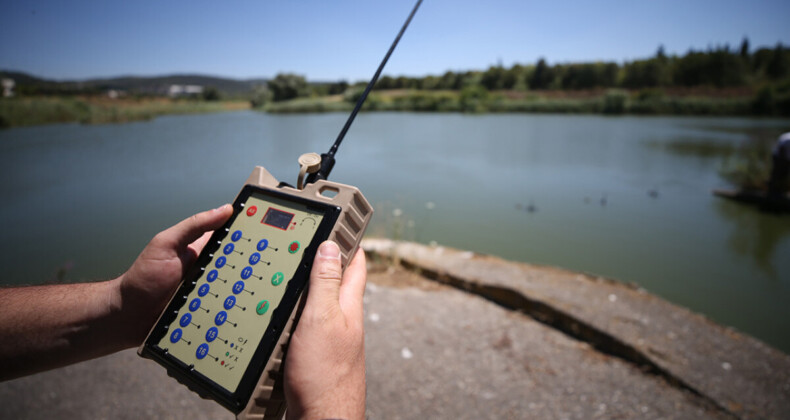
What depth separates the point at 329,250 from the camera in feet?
2.74

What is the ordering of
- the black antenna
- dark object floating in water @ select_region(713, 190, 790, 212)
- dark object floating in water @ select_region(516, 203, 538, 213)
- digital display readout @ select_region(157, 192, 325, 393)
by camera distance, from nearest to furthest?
digital display readout @ select_region(157, 192, 325, 393) → the black antenna → dark object floating in water @ select_region(713, 190, 790, 212) → dark object floating in water @ select_region(516, 203, 538, 213)

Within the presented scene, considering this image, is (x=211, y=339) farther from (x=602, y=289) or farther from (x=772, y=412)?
(x=602, y=289)

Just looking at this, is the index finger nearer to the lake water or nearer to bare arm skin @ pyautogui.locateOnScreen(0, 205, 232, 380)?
bare arm skin @ pyautogui.locateOnScreen(0, 205, 232, 380)

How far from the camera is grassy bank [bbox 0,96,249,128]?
7.36 meters

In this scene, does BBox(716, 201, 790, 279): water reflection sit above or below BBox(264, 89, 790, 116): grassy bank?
below

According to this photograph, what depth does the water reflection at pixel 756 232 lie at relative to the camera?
5337mm

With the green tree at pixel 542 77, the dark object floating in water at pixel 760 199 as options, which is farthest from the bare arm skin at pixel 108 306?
the green tree at pixel 542 77

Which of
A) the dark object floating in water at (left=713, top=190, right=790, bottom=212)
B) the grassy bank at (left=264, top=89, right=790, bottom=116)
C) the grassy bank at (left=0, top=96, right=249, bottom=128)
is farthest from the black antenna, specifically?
the grassy bank at (left=264, top=89, right=790, bottom=116)

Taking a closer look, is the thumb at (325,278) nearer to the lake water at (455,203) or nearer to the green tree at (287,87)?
the lake water at (455,203)

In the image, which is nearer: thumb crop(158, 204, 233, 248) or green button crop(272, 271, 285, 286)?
green button crop(272, 271, 285, 286)

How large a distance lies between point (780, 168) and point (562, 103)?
19.7 m

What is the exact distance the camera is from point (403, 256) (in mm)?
4086

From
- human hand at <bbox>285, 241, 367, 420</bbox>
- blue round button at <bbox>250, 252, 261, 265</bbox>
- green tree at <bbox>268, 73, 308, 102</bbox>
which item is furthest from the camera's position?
green tree at <bbox>268, 73, 308, 102</bbox>

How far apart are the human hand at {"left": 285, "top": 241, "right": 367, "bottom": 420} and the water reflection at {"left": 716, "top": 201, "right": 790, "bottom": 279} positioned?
21.0ft
